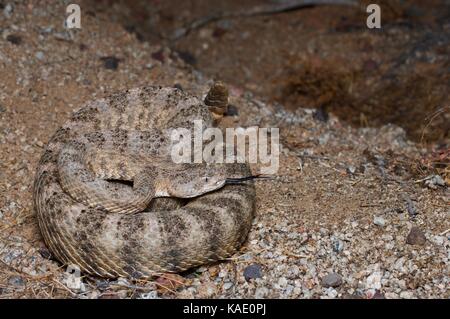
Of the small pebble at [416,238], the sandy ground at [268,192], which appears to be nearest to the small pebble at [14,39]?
the sandy ground at [268,192]

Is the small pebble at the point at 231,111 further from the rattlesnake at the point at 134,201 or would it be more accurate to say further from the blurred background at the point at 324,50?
the blurred background at the point at 324,50

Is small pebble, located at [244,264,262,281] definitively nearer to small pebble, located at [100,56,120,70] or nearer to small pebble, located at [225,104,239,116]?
small pebble, located at [225,104,239,116]

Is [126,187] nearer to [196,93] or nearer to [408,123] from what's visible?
[196,93]

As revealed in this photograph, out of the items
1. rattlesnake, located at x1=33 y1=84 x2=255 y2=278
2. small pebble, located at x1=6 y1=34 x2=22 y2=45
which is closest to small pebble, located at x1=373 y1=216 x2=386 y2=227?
rattlesnake, located at x1=33 y1=84 x2=255 y2=278

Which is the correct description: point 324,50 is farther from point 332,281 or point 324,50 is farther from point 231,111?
point 332,281

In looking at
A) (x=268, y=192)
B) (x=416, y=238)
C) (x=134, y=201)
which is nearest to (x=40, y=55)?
(x=134, y=201)

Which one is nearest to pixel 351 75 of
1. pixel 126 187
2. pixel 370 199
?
pixel 370 199
